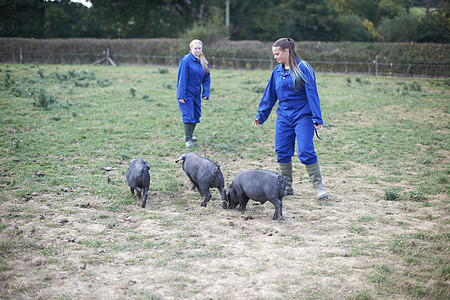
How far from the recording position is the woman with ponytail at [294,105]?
19.2 feet

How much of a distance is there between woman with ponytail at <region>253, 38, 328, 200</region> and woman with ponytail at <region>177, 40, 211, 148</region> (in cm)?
276

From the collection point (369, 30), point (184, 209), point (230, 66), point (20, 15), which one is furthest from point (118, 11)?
point (184, 209)

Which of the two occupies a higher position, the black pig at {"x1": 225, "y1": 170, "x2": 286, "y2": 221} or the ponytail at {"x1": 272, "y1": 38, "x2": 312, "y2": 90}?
the ponytail at {"x1": 272, "y1": 38, "x2": 312, "y2": 90}

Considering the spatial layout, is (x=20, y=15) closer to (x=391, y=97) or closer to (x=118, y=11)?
(x=118, y=11)

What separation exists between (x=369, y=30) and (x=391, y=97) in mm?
33588

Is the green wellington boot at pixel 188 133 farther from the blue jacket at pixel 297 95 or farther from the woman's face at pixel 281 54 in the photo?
the woman's face at pixel 281 54

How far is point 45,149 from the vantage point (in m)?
8.40

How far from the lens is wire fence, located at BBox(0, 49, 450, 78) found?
23.7 meters

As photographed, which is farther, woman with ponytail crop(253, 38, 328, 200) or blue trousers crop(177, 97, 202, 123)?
blue trousers crop(177, 97, 202, 123)

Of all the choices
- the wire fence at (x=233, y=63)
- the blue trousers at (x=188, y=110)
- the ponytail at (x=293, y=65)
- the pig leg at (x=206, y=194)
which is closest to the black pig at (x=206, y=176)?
the pig leg at (x=206, y=194)

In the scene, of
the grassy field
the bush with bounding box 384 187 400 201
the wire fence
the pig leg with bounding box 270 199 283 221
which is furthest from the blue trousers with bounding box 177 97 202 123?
the wire fence

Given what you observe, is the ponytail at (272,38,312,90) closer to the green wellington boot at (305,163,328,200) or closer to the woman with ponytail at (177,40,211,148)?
the green wellington boot at (305,163,328,200)

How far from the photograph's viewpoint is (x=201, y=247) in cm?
458

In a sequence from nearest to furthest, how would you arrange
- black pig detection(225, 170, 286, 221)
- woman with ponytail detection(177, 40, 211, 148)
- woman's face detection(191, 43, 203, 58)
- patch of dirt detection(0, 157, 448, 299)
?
patch of dirt detection(0, 157, 448, 299) → black pig detection(225, 170, 286, 221) → woman's face detection(191, 43, 203, 58) → woman with ponytail detection(177, 40, 211, 148)
